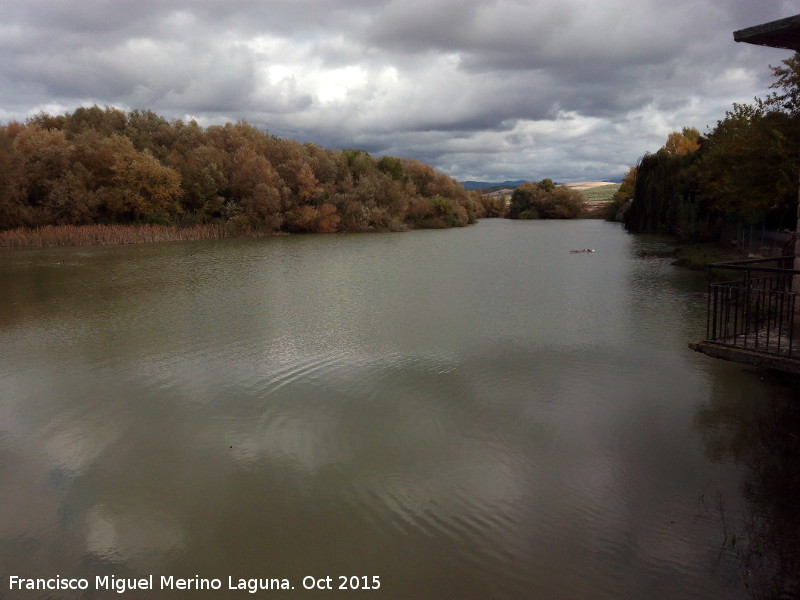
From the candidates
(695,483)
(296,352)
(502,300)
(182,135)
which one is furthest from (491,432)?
(182,135)

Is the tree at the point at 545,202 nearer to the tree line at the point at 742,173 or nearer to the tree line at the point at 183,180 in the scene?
the tree line at the point at 183,180

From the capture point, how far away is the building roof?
525 centimetres

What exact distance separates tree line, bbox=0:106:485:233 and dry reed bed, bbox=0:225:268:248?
1985 millimetres

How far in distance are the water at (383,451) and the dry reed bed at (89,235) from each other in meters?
20.6

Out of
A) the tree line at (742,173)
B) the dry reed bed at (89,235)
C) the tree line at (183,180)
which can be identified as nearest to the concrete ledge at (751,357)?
the tree line at (742,173)

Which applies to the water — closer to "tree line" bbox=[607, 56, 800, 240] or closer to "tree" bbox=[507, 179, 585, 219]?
"tree line" bbox=[607, 56, 800, 240]

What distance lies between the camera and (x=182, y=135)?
42219 mm

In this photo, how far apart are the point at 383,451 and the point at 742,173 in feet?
49.6

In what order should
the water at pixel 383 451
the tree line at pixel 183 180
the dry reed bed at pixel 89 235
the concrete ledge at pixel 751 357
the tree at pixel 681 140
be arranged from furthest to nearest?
the tree at pixel 681 140, the tree line at pixel 183 180, the dry reed bed at pixel 89 235, the concrete ledge at pixel 751 357, the water at pixel 383 451

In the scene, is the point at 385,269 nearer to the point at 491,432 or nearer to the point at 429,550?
the point at 491,432

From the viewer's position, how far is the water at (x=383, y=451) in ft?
12.1

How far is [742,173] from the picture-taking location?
50.2 feet

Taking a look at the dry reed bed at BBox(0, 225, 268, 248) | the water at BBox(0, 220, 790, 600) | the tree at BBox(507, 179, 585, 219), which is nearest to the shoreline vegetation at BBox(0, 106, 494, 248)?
the dry reed bed at BBox(0, 225, 268, 248)

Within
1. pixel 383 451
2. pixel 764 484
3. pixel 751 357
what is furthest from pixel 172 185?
pixel 764 484
